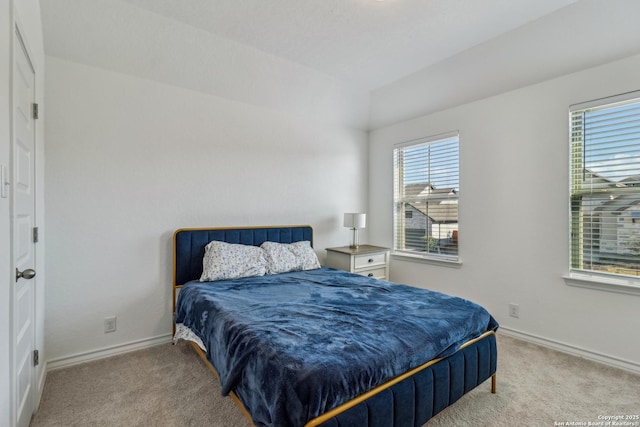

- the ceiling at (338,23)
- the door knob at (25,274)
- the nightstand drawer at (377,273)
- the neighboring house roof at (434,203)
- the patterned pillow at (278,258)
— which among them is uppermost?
the ceiling at (338,23)

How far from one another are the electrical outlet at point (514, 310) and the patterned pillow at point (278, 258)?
2160 mm

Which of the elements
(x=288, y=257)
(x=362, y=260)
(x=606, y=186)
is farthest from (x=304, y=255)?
(x=606, y=186)

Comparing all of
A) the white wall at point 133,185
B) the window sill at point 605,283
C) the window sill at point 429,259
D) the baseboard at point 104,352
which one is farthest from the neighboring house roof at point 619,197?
the baseboard at point 104,352

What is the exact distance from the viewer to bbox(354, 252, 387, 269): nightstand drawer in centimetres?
363

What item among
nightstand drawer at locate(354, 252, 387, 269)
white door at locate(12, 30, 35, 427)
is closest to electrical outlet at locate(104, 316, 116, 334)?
white door at locate(12, 30, 35, 427)

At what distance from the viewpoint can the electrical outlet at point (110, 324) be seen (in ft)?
8.35

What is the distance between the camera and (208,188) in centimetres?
307

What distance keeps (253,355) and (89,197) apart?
81.2 inches

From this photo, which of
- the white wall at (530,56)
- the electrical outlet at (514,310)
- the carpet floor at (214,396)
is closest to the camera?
the carpet floor at (214,396)

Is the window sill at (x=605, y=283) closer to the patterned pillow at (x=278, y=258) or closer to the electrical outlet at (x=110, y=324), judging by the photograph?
the patterned pillow at (x=278, y=258)

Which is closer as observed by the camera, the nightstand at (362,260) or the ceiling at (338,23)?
the ceiling at (338,23)

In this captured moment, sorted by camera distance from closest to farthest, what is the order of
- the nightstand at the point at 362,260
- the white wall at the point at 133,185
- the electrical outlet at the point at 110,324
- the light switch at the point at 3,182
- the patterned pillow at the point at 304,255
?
the light switch at the point at 3,182, the white wall at the point at 133,185, the electrical outlet at the point at 110,324, the patterned pillow at the point at 304,255, the nightstand at the point at 362,260

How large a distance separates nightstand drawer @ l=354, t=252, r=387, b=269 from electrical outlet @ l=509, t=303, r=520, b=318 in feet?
4.71

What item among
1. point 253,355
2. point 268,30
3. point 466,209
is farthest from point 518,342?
point 268,30
